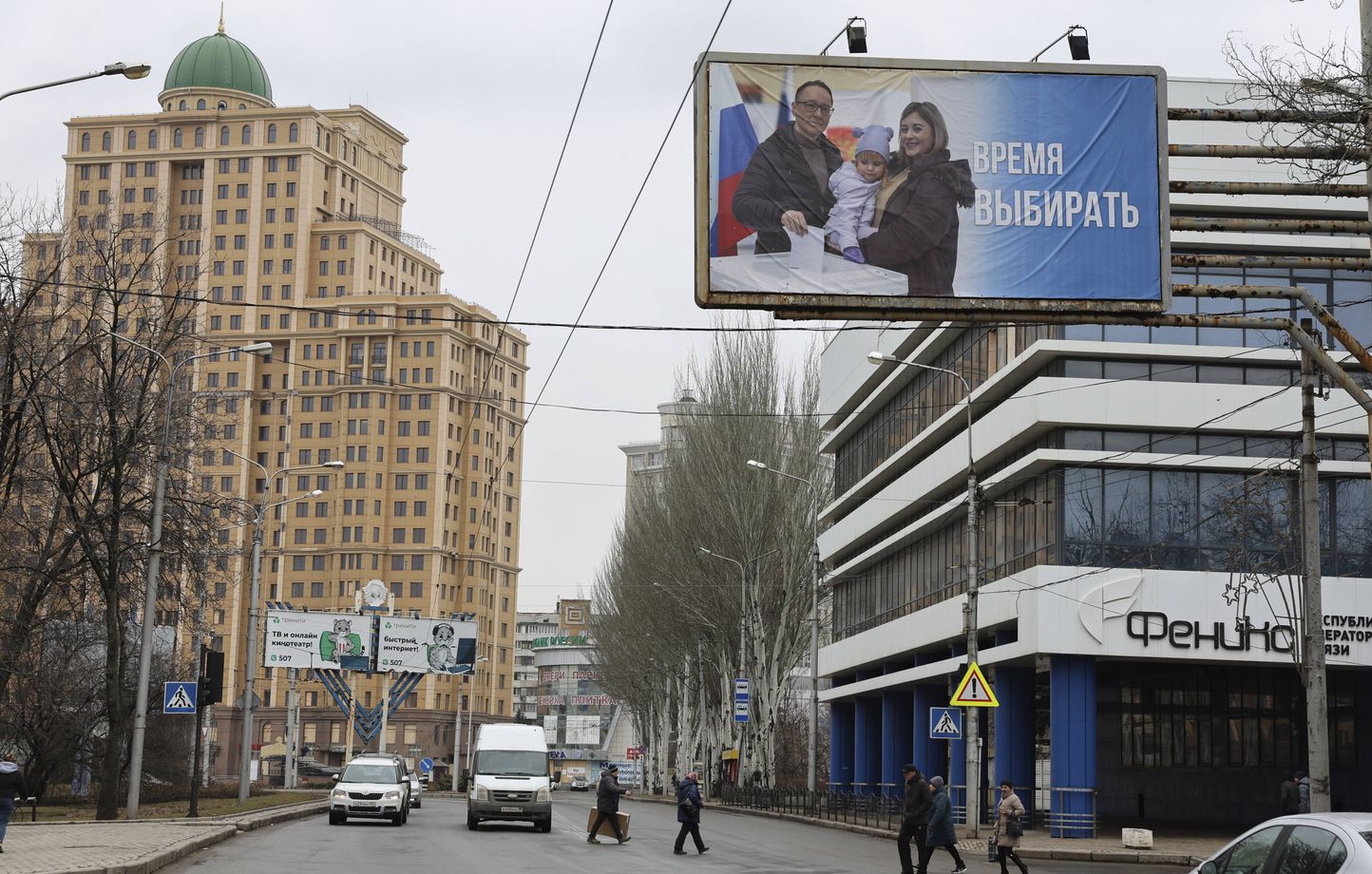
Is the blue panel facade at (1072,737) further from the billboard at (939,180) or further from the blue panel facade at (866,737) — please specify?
the blue panel facade at (866,737)

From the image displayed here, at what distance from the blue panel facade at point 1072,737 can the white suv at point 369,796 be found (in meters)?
14.5

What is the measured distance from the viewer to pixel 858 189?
53.4 feet

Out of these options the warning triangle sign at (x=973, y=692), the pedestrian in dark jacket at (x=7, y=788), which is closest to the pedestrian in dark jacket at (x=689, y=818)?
the warning triangle sign at (x=973, y=692)

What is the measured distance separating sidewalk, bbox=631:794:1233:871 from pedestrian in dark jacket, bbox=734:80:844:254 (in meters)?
15.8

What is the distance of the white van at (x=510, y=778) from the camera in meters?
35.4

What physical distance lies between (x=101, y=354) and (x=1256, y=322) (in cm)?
3031

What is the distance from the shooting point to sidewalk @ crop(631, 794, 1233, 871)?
3116 cm

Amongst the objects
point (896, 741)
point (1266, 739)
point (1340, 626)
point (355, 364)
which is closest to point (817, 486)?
point (896, 741)

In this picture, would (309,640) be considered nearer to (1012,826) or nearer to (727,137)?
(1012,826)

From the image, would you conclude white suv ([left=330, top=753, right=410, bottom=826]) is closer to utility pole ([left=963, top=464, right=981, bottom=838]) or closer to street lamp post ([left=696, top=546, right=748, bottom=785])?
utility pole ([left=963, top=464, right=981, bottom=838])

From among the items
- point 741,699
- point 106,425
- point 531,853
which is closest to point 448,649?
point 741,699

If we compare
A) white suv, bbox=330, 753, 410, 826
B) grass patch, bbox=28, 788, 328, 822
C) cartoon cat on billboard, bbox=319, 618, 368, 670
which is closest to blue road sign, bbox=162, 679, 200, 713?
grass patch, bbox=28, 788, 328, 822

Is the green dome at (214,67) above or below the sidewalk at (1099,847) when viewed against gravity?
above

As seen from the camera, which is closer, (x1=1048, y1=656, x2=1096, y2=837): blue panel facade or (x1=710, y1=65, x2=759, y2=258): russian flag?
(x1=710, y1=65, x2=759, y2=258): russian flag
